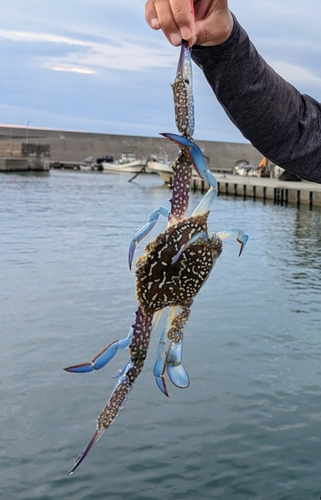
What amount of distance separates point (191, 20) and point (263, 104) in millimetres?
744

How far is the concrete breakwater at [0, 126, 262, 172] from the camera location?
7325 centimetres

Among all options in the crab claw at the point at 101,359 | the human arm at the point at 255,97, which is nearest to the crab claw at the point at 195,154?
the human arm at the point at 255,97

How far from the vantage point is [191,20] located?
1.56 m

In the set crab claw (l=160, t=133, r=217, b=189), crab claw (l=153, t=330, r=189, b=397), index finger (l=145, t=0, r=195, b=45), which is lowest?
crab claw (l=153, t=330, r=189, b=397)

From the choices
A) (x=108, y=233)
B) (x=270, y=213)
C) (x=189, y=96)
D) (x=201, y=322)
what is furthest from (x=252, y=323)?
(x=270, y=213)

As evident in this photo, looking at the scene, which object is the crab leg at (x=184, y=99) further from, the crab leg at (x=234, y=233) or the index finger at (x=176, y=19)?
the crab leg at (x=234, y=233)

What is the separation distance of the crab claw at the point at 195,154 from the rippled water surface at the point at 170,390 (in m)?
3.36

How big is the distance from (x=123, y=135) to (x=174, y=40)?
7696 cm

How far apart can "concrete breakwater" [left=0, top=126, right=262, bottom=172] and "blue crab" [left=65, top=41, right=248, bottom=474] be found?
7066cm

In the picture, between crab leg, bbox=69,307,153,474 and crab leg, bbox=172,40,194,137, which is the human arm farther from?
crab leg, bbox=69,307,153,474

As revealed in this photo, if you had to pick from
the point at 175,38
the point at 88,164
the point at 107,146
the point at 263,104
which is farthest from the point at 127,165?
the point at 175,38

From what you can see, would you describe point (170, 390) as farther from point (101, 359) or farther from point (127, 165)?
point (127, 165)

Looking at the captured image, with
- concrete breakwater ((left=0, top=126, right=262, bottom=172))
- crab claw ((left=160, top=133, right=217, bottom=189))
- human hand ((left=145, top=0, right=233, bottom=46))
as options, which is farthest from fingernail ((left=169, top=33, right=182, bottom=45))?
concrete breakwater ((left=0, top=126, right=262, bottom=172))

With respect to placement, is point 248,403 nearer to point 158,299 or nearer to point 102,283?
point 158,299
